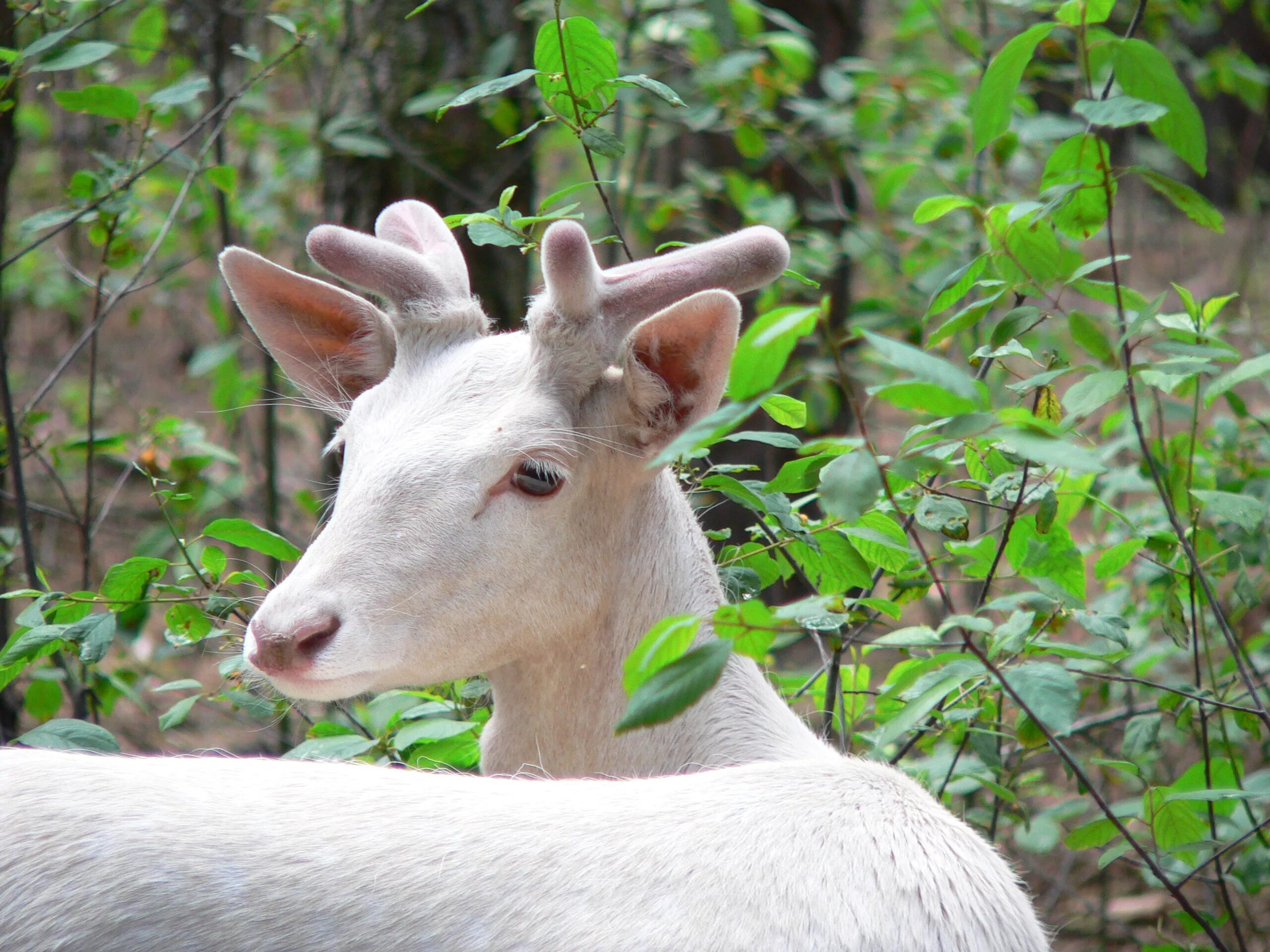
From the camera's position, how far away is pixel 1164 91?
1.91 metres

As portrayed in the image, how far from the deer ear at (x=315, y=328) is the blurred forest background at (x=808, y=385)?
377 mm

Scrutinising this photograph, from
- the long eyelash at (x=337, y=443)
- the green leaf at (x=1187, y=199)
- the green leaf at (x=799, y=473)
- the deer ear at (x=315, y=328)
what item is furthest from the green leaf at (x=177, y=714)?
the green leaf at (x=1187, y=199)

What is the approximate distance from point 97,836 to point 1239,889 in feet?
11.5

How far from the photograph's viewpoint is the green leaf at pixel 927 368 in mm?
1404

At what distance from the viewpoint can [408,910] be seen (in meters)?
1.36

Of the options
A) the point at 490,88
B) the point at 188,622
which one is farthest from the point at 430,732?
the point at 490,88

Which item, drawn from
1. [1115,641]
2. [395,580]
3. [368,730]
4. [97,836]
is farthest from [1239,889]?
[97,836]

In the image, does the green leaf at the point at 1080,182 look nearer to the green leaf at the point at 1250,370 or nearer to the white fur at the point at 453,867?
the green leaf at the point at 1250,370

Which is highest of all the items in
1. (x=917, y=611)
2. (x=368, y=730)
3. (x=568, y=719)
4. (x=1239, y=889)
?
(x=568, y=719)

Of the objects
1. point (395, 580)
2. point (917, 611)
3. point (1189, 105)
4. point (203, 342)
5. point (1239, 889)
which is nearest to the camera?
point (1189, 105)

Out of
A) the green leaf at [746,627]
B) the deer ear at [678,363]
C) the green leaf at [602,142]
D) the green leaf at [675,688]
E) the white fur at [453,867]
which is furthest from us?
the green leaf at [602,142]

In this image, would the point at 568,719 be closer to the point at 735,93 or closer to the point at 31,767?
the point at 31,767

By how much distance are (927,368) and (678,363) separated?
3.00 ft

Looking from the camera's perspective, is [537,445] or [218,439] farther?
[218,439]
